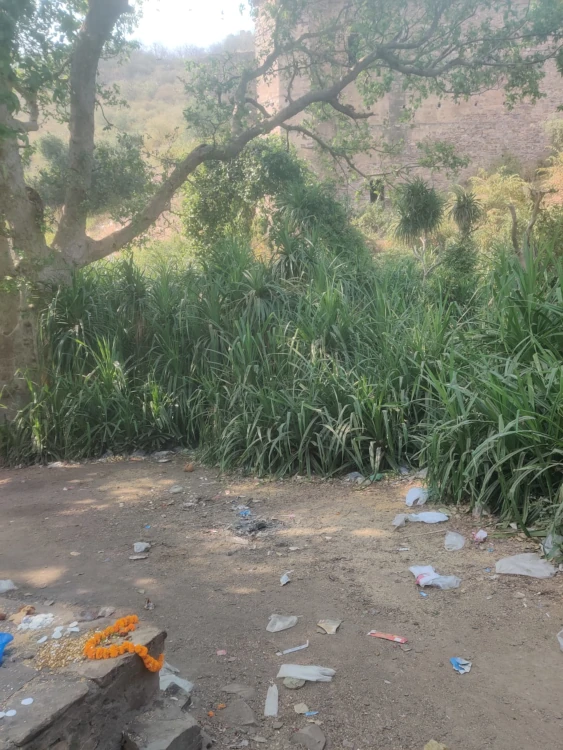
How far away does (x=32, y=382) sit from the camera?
5.92 m

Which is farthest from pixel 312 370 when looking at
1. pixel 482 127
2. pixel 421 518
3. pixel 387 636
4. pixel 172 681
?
pixel 482 127

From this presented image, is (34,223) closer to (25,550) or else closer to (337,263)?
(337,263)

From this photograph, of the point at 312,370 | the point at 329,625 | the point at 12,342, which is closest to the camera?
the point at 329,625

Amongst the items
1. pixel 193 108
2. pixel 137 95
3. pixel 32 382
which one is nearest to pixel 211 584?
pixel 32 382

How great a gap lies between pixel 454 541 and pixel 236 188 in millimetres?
7033

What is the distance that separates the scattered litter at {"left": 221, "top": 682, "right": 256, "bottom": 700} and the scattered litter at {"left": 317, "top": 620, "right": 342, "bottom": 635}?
0.44 meters

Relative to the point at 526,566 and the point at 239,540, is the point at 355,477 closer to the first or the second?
the point at 239,540

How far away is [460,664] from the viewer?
7.08 ft

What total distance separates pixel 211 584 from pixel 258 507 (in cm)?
108

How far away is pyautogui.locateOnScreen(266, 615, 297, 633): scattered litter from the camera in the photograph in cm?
247

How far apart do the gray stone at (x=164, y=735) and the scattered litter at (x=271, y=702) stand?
32 cm

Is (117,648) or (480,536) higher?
(117,648)

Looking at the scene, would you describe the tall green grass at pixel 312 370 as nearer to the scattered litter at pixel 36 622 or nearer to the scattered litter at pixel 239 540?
the scattered litter at pixel 239 540

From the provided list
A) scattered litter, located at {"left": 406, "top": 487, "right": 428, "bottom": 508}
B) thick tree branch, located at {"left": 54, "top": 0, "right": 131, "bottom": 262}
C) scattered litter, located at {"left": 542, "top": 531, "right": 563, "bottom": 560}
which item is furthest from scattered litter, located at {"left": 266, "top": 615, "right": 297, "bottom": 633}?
thick tree branch, located at {"left": 54, "top": 0, "right": 131, "bottom": 262}
